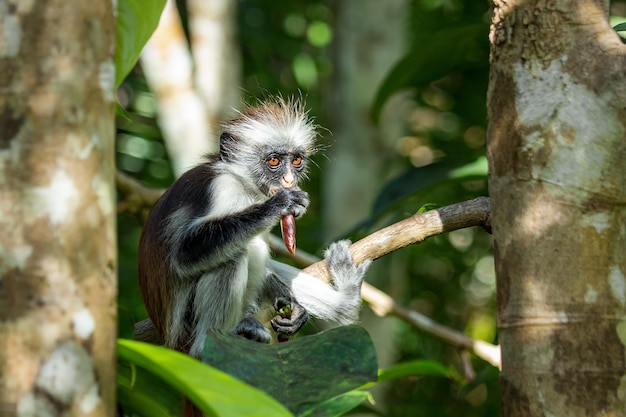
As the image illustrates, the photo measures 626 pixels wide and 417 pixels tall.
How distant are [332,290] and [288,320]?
52 centimetres

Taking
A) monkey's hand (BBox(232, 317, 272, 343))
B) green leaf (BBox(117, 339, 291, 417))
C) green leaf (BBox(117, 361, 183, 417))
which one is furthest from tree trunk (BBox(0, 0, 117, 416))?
monkey's hand (BBox(232, 317, 272, 343))

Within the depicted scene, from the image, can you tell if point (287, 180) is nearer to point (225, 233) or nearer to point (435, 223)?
point (225, 233)

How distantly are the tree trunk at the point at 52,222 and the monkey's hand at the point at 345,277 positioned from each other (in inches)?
95.0

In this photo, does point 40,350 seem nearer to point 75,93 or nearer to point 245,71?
point 75,93

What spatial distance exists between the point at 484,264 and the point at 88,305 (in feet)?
35.1

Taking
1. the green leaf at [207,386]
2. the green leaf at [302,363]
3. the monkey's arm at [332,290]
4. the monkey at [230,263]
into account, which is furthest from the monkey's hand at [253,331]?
the green leaf at [207,386]

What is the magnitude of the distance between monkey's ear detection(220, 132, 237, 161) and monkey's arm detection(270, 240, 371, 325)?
60 centimetres

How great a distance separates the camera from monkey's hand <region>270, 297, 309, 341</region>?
3.91 meters

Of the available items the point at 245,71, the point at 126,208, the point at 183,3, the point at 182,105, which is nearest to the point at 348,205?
the point at 182,105

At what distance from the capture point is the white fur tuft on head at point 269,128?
4719mm

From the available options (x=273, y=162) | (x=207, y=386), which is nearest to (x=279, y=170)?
(x=273, y=162)

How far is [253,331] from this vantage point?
3.57 meters

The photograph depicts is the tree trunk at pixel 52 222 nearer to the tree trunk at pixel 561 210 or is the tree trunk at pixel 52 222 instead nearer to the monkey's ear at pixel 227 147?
the tree trunk at pixel 561 210

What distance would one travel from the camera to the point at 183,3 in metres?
9.77
